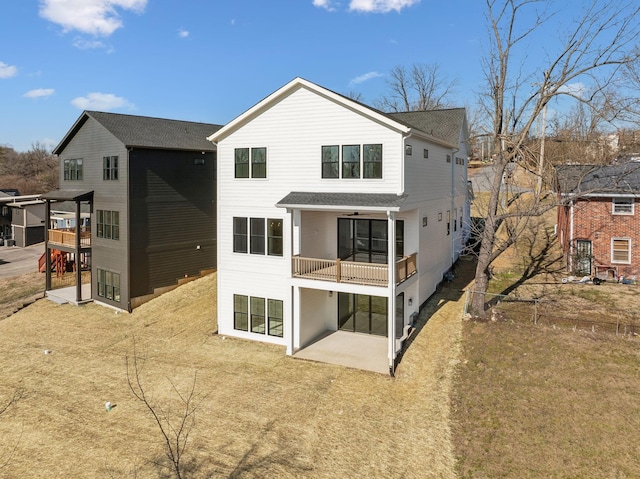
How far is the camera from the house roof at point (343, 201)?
1459cm

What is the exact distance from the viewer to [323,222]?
18.6 m

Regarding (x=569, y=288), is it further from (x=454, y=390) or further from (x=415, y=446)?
(x=415, y=446)

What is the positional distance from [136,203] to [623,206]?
83.6 feet

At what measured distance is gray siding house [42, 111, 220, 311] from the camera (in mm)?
22938

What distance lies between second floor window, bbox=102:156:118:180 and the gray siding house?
5 centimetres

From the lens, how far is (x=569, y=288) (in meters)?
20.7

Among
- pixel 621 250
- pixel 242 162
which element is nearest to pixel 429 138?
pixel 242 162

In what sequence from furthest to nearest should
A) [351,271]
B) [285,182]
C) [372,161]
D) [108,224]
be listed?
[108,224]
[285,182]
[351,271]
[372,161]

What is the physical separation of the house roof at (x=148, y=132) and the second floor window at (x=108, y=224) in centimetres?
418

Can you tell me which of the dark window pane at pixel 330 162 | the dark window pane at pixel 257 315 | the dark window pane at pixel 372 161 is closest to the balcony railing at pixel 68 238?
the dark window pane at pixel 257 315

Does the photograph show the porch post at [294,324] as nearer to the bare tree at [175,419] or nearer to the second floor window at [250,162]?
the bare tree at [175,419]

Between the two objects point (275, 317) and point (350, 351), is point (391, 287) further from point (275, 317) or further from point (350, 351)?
point (275, 317)

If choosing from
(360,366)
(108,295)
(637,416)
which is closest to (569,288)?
(637,416)

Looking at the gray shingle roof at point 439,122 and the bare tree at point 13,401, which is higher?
the gray shingle roof at point 439,122
